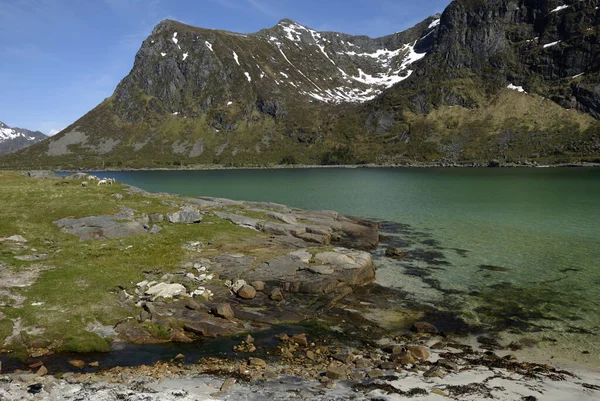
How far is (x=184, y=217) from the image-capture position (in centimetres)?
4253

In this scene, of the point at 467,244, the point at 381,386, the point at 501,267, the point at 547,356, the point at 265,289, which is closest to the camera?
the point at 381,386

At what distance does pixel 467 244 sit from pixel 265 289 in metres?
27.5

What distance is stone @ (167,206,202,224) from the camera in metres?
41.9

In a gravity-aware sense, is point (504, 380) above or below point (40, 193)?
below

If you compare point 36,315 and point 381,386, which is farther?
point 36,315

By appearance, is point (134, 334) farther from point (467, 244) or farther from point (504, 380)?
point (467, 244)

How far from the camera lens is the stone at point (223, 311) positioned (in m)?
22.4

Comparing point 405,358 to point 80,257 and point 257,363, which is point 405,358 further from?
point 80,257

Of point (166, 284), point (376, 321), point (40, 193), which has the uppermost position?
point (40, 193)

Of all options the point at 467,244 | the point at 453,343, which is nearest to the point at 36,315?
the point at 453,343

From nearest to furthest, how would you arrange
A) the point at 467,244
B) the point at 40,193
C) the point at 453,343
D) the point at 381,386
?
the point at 381,386, the point at 453,343, the point at 467,244, the point at 40,193

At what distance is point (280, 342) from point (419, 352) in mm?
6807

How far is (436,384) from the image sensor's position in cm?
1508

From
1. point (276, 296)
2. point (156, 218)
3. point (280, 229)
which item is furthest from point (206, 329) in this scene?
point (156, 218)
